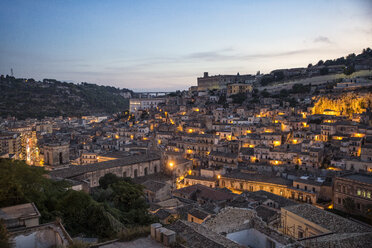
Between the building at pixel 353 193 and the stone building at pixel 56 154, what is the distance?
121 ft

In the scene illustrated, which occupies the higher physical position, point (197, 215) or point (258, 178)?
point (197, 215)

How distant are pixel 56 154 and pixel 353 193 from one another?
38538mm

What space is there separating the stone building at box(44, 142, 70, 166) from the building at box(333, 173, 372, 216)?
36.9 metres

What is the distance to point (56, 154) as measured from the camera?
4447 cm

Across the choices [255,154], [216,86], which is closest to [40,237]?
[255,154]

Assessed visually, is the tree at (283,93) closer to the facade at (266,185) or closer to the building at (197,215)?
the facade at (266,185)

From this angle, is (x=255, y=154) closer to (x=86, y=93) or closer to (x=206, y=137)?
(x=206, y=137)

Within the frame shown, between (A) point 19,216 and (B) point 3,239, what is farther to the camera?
(A) point 19,216

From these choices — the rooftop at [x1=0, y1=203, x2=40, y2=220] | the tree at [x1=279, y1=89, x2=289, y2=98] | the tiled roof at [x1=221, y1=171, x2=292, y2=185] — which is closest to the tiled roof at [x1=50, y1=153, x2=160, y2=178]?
the tiled roof at [x1=221, y1=171, x2=292, y2=185]

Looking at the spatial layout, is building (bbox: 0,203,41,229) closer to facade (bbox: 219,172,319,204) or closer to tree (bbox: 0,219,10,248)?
tree (bbox: 0,219,10,248)

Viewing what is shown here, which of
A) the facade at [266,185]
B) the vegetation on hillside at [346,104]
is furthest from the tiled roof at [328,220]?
the vegetation on hillside at [346,104]

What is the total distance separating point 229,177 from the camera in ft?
112

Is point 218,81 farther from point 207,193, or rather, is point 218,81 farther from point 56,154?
point 207,193

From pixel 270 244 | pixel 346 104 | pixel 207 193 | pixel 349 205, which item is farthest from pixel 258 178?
pixel 346 104
